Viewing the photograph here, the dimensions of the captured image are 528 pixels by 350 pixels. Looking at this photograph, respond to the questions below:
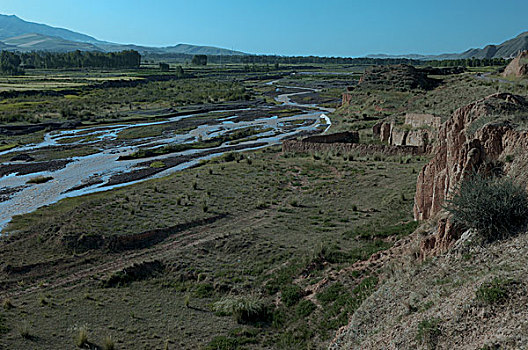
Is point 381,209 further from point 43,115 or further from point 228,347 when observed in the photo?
point 43,115

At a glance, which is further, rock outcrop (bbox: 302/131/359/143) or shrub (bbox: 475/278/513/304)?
rock outcrop (bbox: 302/131/359/143)

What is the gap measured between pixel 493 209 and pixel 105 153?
45335 mm

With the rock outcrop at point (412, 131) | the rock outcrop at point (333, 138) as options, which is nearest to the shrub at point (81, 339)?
the rock outcrop at point (412, 131)

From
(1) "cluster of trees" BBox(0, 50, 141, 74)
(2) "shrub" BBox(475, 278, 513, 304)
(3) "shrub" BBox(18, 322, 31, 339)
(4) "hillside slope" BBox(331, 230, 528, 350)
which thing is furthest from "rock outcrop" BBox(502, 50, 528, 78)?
(1) "cluster of trees" BBox(0, 50, 141, 74)

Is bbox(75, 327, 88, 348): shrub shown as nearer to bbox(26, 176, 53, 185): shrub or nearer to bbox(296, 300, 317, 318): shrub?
bbox(296, 300, 317, 318): shrub

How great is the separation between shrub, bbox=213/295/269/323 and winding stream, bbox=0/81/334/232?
17.8 metres

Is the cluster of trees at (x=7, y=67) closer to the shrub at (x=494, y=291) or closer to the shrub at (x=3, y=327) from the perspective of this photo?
the shrub at (x=3, y=327)

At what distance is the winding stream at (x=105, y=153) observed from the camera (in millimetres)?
34562

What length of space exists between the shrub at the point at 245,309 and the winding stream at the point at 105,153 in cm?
1782

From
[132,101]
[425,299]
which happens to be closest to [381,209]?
[425,299]

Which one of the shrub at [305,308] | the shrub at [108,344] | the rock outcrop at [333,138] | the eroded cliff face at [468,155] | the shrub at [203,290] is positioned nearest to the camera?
the eroded cliff face at [468,155]

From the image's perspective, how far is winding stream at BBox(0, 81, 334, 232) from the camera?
34562 mm

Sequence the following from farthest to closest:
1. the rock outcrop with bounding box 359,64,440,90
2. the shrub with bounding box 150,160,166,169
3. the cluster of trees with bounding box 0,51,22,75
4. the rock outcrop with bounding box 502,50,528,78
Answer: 1. the cluster of trees with bounding box 0,51,22,75
2. the rock outcrop with bounding box 359,64,440,90
3. the rock outcrop with bounding box 502,50,528,78
4. the shrub with bounding box 150,160,166,169

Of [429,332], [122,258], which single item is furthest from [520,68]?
[429,332]
